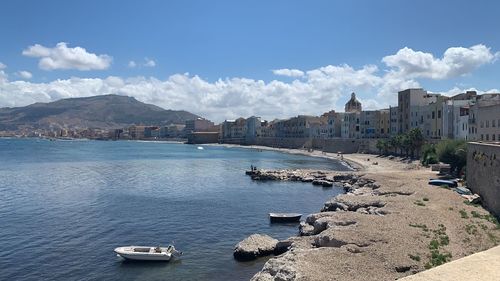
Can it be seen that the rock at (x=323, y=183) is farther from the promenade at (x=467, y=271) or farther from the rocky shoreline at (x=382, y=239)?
the promenade at (x=467, y=271)

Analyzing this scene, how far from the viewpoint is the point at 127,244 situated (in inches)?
1441

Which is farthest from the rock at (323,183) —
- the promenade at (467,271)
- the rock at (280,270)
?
the promenade at (467,271)

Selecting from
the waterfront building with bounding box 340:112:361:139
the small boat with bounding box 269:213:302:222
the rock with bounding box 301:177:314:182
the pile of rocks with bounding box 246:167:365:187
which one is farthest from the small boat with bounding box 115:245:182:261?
the waterfront building with bounding box 340:112:361:139

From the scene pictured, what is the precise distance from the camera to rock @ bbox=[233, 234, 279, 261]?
31.8 meters

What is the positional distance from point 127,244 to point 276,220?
14.8 meters

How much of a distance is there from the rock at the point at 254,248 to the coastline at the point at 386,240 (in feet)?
5.75

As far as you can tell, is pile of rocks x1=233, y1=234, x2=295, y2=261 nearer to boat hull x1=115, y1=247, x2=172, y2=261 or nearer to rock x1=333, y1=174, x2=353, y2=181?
boat hull x1=115, y1=247, x2=172, y2=261

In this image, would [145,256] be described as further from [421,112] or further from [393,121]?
[393,121]

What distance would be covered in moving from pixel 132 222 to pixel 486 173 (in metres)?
32.9

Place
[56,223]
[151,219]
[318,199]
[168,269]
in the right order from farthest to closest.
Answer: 1. [318,199]
2. [151,219]
3. [56,223]
4. [168,269]

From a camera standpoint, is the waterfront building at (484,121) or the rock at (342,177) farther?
the rock at (342,177)

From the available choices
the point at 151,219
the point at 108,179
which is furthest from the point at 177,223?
the point at 108,179

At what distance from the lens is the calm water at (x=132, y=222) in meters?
30.4

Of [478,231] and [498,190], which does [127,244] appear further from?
[498,190]
